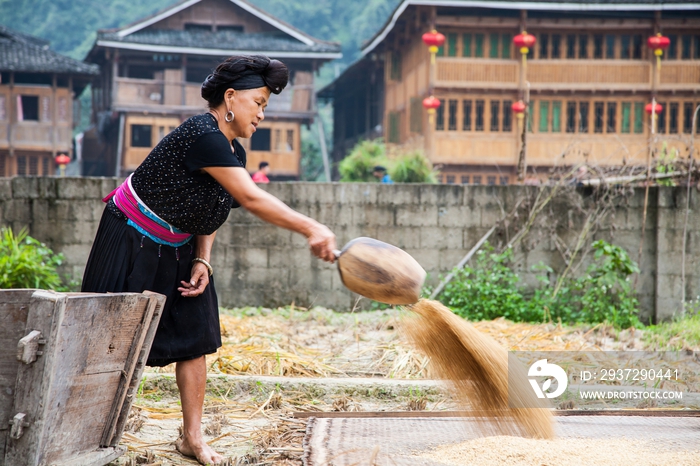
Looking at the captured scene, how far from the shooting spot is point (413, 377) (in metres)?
4.51

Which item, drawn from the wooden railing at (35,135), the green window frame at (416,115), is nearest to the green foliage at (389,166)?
the green window frame at (416,115)

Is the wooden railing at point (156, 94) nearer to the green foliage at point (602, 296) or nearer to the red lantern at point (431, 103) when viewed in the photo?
the red lantern at point (431, 103)

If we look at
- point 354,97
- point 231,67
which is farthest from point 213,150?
point 354,97

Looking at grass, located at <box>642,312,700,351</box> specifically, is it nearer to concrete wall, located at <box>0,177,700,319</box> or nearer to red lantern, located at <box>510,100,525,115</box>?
concrete wall, located at <box>0,177,700,319</box>

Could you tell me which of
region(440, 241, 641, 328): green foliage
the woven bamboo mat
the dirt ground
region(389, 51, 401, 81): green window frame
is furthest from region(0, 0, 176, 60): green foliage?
the woven bamboo mat

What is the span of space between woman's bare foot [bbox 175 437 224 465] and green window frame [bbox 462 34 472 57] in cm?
1611

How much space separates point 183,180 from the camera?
279 cm

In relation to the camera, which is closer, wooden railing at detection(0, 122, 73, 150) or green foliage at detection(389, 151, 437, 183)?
green foliage at detection(389, 151, 437, 183)

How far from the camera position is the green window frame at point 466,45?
698 inches

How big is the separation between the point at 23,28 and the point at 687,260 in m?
37.1

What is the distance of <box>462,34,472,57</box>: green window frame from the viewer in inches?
698

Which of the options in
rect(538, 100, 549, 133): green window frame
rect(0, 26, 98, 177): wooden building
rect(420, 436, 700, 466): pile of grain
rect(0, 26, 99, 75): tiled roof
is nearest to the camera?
rect(420, 436, 700, 466): pile of grain

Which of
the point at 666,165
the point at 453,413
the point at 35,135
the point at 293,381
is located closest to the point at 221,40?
the point at 35,135

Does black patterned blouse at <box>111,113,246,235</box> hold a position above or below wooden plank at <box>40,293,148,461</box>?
above
